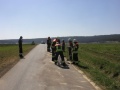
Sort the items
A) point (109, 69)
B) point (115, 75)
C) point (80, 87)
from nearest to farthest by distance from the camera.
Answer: point (80, 87), point (115, 75), point (109, 69)

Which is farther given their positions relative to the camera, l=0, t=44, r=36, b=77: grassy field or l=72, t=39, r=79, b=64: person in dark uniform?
l=72, t=39, r=79, b=64: person in dark uniform

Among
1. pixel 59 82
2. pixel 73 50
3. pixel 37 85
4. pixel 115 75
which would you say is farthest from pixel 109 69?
pixel 37 85

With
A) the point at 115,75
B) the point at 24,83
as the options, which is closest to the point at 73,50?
the point at 115,75

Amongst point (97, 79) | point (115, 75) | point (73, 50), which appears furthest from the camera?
point (73, 50)

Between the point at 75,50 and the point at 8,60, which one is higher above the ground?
the point at 75,50

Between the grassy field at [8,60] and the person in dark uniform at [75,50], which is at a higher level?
the person in dark uniform at [75,50]

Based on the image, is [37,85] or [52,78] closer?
[37,85]

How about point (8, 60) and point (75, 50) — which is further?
point (8, 60)

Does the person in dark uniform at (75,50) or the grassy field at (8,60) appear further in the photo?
the person in dark uniform at (75,50)

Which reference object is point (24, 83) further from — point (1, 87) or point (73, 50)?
point (73, 50)

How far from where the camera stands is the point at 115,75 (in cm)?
1609

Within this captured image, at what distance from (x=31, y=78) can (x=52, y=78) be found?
3.49 feet

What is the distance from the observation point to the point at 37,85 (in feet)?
39.7

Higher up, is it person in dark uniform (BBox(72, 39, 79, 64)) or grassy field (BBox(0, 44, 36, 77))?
person in dark uniform (BBox(72, 39, 79, 64))
